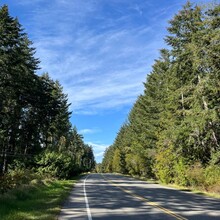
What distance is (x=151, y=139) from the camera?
50.1 m

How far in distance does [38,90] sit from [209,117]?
2572cm

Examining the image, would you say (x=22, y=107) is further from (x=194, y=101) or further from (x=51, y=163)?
(x=194, y=101)

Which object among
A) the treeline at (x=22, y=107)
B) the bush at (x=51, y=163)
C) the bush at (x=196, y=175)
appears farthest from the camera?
the bush at (x=51, y=163)

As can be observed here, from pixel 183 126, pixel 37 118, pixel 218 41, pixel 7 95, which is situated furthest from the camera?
pixel 37 118

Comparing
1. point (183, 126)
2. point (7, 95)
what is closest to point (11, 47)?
point (7, 95)

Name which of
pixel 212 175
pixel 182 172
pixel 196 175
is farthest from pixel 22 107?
pixel 212 175

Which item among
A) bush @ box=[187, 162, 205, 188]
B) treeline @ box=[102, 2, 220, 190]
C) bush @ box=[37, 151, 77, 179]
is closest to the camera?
treeline @ box=[102, 2, 220, 190]

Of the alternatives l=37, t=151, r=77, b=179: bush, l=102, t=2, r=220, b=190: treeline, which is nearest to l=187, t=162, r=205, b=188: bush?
l=102, t=2, r=220, b=190: treeline

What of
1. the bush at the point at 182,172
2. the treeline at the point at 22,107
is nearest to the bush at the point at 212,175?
the bush at the point at 182,172

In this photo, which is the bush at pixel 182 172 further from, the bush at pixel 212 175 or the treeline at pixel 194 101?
the bush at pixel 212 175

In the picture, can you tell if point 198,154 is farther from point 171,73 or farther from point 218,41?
point 218,41

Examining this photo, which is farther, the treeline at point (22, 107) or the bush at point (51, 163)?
the bush at point (51, 163)

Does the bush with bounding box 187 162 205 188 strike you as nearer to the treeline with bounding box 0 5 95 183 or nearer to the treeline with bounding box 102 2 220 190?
the treeline with bounding box 102 2 220 190

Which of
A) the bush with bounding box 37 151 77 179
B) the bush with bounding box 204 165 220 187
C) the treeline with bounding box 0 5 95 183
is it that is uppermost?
the treeline with bounding box 0 5 95 183
